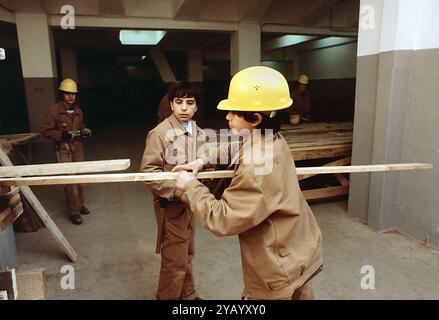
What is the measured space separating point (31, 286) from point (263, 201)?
4.15 ft

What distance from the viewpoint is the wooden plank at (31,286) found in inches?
63.6

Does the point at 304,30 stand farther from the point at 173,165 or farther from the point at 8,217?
the point at 8,217

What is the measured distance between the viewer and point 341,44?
1089cm

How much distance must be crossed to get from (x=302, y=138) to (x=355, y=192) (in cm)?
119

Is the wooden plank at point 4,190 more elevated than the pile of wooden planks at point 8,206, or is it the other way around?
the wooden plank at point 4,190

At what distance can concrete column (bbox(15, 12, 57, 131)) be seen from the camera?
623 cm

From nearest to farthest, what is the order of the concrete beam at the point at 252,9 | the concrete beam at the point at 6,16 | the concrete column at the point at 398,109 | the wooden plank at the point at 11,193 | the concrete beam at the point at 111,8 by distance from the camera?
the wooden plank at the point at 11,193, the concrete column at the point at 398,109, the concrete beam at the point at 6,16, the concrete beam at the point at 111,8, the concrete beam at the point at 252,9

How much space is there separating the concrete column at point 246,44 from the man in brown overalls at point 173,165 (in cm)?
562

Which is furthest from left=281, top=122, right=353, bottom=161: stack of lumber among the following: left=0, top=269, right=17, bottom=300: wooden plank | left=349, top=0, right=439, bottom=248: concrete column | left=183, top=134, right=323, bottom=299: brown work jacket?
left=0, top=269, right=17, bottom=300: wooden plank

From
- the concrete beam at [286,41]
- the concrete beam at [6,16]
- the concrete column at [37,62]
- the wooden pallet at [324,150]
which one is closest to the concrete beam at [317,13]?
the concrete beam at [286,41]

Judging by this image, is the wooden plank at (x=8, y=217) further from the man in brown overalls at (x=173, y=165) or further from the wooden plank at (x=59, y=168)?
the man in brown overalls at (x=173, y=165)

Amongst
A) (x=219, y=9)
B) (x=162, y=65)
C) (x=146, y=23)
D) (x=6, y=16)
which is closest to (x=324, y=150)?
(x=219, y=9)

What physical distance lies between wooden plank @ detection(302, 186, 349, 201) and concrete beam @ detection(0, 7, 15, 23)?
592 cm

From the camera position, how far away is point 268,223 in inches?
58.5
